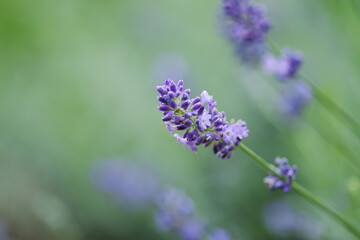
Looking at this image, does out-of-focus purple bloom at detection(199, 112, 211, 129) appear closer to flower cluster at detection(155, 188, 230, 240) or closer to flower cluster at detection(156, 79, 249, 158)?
flower cluster at detection(156, 79, 249, 158)

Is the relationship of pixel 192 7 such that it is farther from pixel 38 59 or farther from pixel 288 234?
pixel 288 234

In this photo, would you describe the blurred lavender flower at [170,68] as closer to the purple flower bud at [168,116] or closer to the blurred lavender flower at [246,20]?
the blurred lavender flower at [246,20]

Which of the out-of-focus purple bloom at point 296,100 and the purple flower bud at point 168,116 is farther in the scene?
the out-of-focus purple bloom at point 296,100

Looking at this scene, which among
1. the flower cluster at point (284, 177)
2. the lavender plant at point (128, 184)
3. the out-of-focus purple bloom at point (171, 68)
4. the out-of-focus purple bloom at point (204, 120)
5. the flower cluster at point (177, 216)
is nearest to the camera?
the out-of-focus purple bloom at point (204, 120)

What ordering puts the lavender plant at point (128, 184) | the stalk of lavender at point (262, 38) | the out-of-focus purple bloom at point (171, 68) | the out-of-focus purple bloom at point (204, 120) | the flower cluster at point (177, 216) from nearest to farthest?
the out-of-focus purple bloom at point (204, 120), the stalk of lavender at point (262, 38), the flower cluster at point (177, 216), the lavender plant at point (128, 184), the out-of-focus purple bloom at point (171, 68)

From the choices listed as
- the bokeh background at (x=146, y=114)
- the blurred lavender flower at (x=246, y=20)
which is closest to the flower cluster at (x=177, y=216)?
the bokeh background at (x=146, y=114)

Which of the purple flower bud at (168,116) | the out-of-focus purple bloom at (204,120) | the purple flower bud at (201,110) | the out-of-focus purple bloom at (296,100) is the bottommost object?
the purple flower bud at (168,116)

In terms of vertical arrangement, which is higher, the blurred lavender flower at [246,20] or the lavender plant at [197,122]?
the blurred lavender flower at [246,20]
